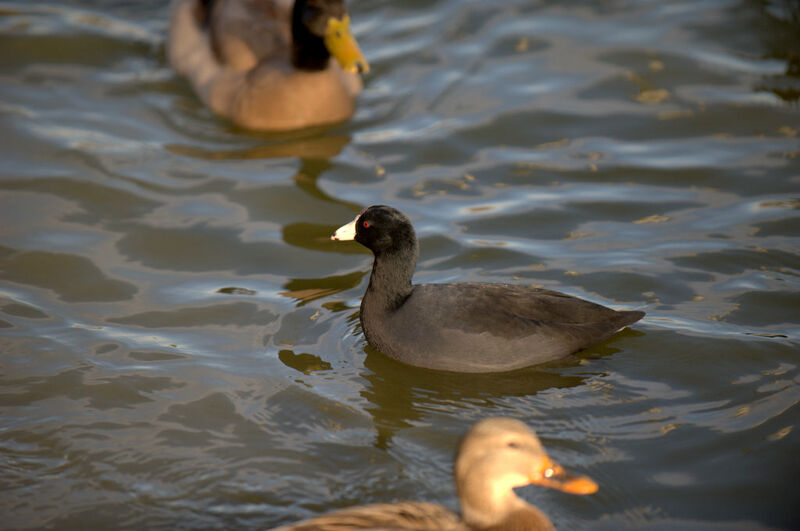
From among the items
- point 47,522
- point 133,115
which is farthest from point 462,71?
point 47,522

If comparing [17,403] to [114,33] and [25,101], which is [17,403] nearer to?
[25,101]

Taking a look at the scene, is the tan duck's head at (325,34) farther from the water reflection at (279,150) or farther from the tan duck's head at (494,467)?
the tan duck's head at (494,467)

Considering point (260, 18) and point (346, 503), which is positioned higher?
point (260, 18)

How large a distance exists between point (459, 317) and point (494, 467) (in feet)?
5.79

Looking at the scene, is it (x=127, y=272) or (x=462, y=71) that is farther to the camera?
(x=462, y=71)

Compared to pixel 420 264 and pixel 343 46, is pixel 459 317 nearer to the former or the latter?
pixel 420 264

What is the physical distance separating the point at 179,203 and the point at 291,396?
9.61ft

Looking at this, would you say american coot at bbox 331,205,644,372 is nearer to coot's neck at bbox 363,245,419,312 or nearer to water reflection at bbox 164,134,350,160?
coot's neck at bbox 363,245,419,312

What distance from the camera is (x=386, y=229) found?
19.8ft

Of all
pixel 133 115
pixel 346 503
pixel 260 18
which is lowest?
pixel 346 503

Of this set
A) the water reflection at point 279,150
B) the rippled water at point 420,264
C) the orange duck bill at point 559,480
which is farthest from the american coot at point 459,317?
the water reflection at point 279,150

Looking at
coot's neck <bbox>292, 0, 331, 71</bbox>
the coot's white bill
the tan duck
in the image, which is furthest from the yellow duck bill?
the coot's white bill

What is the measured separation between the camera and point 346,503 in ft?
15.8

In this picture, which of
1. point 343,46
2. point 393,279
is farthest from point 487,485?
point 343,46
